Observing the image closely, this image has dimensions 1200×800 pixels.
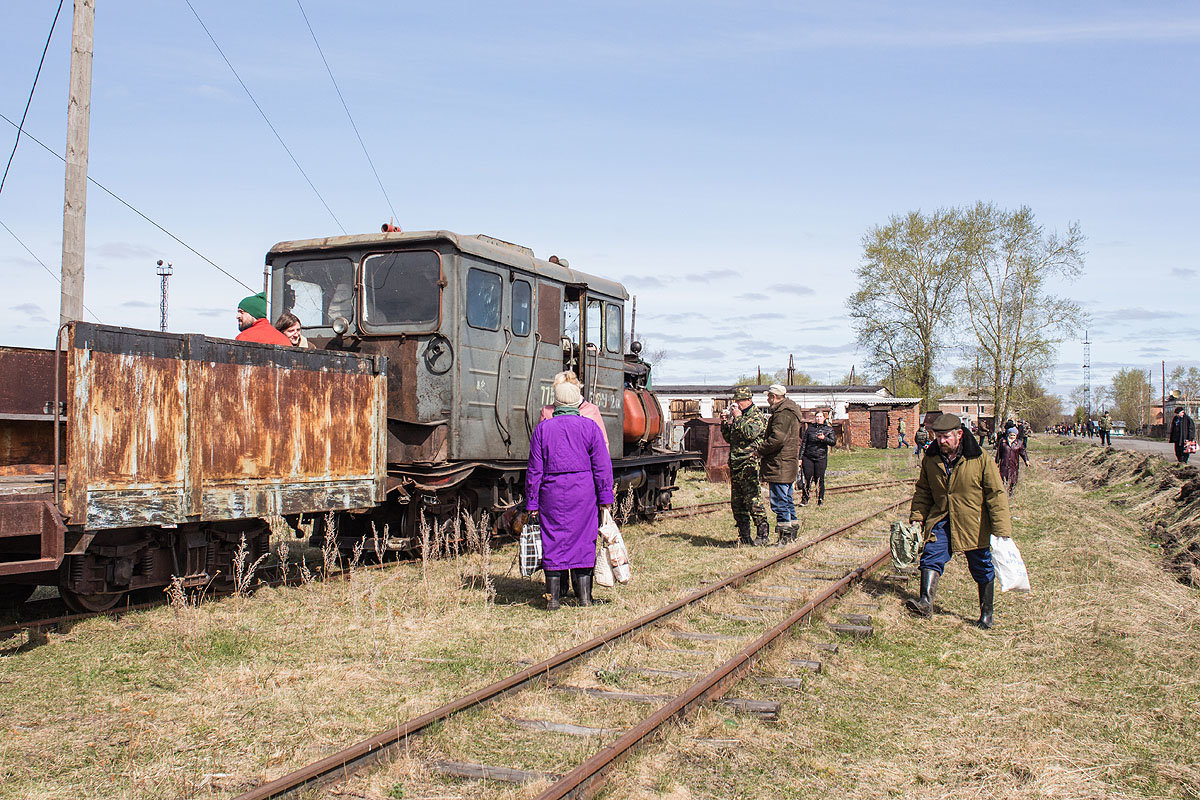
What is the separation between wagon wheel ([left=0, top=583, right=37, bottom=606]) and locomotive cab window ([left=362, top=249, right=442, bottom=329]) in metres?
3.84

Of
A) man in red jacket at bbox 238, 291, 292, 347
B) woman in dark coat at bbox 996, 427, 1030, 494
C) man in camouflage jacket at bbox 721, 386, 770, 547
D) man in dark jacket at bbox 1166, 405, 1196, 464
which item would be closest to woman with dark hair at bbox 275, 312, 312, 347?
man in red jacket at bbox 238, 291, 292, 347

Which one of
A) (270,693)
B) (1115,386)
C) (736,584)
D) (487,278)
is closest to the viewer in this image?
(270,693)

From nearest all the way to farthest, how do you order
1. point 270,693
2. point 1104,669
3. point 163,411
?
point 270,693 < point 1104,669 < point 163,411

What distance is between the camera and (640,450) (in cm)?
1401

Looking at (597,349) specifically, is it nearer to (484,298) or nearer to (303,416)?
(484,298)

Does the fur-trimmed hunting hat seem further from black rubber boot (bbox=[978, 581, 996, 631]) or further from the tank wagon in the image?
the tank wagon

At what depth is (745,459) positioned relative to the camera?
10.7 metres

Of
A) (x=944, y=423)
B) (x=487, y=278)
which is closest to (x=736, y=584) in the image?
(x=944, y=423)

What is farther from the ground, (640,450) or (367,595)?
(640,450)

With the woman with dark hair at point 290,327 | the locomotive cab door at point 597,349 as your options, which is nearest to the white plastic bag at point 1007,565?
the locomotive cab door at point 597,349

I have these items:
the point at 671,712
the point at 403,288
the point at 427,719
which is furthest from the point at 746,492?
the point at 427,719

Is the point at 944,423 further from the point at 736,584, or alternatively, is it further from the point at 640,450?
the point at 640,450

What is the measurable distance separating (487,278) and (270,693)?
5651mm

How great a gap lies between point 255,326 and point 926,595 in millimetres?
6125
